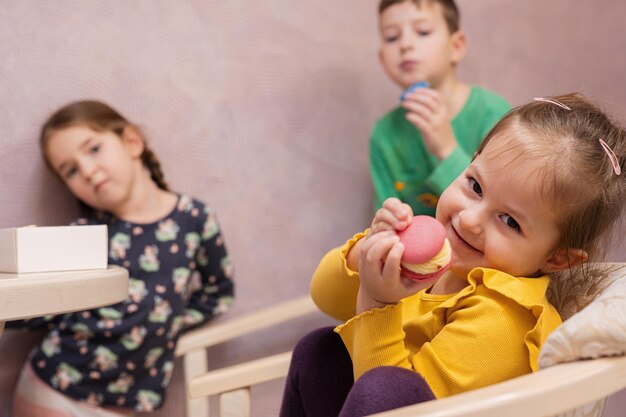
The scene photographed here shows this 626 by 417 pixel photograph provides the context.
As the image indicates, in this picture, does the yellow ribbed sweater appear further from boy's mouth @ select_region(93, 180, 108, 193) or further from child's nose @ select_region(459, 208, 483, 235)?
boy's mouth @ select_region(93, 180, 108, 193)

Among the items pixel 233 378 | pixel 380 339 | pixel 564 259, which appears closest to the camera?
pixel 380 339

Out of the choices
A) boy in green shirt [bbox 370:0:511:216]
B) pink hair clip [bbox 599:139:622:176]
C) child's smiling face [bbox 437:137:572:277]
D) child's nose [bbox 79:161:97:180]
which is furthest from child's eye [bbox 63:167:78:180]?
pink hair clip [bbox 599:139:622:176]

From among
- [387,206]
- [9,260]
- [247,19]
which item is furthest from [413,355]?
[247,19]

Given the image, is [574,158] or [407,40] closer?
[574,158]

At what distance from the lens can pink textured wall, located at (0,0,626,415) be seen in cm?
132

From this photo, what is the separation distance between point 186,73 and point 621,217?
890mm

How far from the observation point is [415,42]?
4.74ft

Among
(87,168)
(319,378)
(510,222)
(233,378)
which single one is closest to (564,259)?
(510,222)

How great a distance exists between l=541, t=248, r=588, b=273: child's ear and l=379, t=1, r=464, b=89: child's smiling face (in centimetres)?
69

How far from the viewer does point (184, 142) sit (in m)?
1.46

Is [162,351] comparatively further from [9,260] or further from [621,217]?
[621,217]

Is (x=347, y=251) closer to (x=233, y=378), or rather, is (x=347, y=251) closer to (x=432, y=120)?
(x=233, y=378)

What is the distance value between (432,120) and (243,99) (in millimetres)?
387

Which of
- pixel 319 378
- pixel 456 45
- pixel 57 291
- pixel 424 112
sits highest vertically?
pixel 456 45
